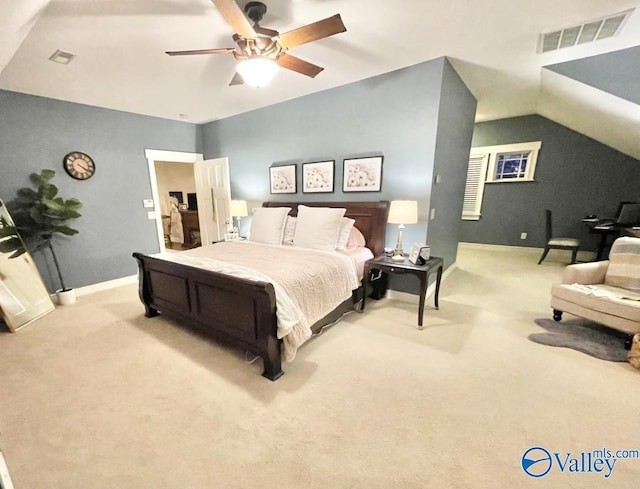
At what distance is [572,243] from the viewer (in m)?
4.44

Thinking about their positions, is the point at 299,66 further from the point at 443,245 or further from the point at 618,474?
the point at 618,474

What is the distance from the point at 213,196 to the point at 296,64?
341 cm

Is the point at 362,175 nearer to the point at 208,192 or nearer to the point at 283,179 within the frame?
the point at 283,179

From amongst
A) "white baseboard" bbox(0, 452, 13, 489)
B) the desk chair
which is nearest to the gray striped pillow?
the desk chair

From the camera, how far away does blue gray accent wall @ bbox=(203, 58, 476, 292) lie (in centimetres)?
292

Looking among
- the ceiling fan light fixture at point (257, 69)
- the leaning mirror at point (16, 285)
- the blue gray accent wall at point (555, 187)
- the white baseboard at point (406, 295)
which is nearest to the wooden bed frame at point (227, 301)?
the white baseboard at point (406, 295)

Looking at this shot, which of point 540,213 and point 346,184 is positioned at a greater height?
point 346,184

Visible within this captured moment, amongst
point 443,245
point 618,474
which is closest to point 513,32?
point 443,245

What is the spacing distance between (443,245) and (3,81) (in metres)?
5.71

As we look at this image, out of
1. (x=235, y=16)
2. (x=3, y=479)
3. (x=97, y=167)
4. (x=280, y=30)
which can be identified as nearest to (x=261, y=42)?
(x=235, y=16)

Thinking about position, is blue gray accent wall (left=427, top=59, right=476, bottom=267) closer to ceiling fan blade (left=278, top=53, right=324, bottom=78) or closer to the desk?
ceiling fan blade (left=278, top=53, right=324, bottom=78)

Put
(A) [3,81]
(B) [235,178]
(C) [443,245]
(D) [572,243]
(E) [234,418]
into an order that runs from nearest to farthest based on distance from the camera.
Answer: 1. (E) [234,418]
2. (A) [3,81]
3. (C) [443,245]
4. (D) [572,243]
5. (B) [235,178]

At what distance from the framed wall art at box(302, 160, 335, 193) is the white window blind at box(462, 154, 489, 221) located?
152 inches

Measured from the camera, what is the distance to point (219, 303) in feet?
7.09
